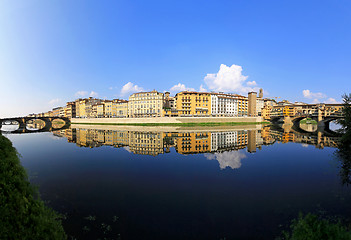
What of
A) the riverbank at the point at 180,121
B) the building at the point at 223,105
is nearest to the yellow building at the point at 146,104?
the riverbank at the point at 180,121

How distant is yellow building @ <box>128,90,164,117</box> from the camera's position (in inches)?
4444

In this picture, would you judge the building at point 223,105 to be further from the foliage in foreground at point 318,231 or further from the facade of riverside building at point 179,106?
the foliage in foreground at point 318,231

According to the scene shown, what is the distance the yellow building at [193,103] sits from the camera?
114 m

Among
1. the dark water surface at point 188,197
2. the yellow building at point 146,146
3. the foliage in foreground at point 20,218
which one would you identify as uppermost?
the foliage in foreground at point 20,218

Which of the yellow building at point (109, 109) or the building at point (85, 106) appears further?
the building at point (85, 106)

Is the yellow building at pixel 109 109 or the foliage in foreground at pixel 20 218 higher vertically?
the yellow building at pixel 109 109

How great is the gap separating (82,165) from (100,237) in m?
15.9

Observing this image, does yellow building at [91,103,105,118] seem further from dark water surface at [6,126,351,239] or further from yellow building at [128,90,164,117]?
dark water surface at [6,126,351,239]

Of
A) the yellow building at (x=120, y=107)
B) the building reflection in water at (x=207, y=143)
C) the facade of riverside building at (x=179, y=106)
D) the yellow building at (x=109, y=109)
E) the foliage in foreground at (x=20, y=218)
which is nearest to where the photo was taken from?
the foliage in foreground at (x=20, y=218)

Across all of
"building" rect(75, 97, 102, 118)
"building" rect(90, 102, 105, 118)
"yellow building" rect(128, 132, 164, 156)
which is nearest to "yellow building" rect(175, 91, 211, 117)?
"yellow building" rect(128, 132, 164, 156)

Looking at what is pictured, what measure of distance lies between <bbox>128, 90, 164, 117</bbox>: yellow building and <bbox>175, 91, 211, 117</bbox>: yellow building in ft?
43.4

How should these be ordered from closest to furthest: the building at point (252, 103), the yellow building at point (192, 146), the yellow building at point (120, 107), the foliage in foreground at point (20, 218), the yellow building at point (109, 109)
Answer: the foliage in foreground at point (20, 218) → the yellow building at point (192, 146) → the yellow building at point (120, 107) → the yellow building at point (109, 109) → the building at point (252, 103)

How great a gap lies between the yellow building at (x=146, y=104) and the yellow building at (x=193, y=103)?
13224 mm

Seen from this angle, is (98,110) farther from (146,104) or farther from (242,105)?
(242,105)
